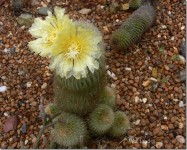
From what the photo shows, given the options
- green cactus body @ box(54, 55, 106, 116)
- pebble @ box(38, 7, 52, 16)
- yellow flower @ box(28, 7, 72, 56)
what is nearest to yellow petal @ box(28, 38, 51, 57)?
yellow flower @ box(28, 7, 72, 56)

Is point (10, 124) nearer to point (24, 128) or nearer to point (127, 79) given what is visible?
point (24, 128)

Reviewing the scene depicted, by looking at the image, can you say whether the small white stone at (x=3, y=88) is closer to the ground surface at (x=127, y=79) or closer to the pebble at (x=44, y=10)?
the ground surface at (x=127, y=79)

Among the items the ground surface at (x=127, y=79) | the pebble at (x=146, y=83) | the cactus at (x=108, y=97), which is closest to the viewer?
the cactus at (x=108, y=97)

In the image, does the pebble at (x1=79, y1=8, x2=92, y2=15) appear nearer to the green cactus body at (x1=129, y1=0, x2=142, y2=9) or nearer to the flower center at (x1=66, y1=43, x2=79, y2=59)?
the green cactus body at (x1=129, y1=0, x2=142, y2=9)

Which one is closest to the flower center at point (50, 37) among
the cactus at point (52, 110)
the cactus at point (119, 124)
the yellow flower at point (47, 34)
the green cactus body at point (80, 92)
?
the yellow flower at point (47, 34)

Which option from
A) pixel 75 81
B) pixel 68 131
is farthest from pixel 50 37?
pixel 68 131

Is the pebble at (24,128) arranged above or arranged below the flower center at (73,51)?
below
